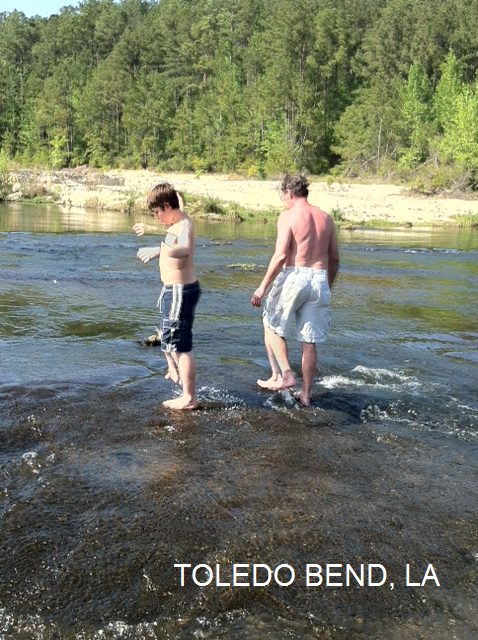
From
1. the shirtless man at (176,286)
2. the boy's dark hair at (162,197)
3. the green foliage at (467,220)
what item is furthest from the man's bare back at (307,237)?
the green foliage at (467,220)

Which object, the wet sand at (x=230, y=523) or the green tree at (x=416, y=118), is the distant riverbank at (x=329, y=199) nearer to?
the green tree at (x=416, y=118)

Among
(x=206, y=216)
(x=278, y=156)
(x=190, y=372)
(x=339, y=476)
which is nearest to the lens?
(x=339, y=476)

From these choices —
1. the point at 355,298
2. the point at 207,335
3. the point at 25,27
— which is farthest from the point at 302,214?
the point at 25,27

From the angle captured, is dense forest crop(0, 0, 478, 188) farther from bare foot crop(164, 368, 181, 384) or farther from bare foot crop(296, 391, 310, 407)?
bare foot crop(164, 368, 181, 384)

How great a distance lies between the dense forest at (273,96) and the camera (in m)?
64.7

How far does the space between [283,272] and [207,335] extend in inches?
120

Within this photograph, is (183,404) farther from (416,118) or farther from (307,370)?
(416,118)

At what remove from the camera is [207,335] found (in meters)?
9.30

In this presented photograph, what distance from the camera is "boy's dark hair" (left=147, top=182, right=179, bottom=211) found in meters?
5.71

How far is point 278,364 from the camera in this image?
6648 mm

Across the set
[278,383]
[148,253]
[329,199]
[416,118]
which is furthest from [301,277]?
[416,118]

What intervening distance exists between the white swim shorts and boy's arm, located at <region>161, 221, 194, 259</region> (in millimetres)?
1100

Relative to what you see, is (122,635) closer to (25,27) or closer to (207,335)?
(207,335)

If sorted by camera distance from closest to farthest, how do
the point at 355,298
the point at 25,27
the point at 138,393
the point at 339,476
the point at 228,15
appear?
the point at 339,476 < the point at 138,393 < the point at 355,298 < the point at 228,15 < the point at 25,27
